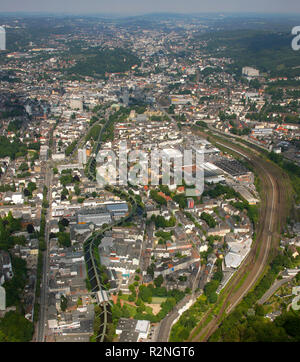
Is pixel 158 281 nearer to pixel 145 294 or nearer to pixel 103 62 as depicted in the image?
pixel 145 294

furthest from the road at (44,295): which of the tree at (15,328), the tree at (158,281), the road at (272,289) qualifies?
the road at (272,289)

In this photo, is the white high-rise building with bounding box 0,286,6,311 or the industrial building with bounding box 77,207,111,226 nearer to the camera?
the white high-rise building with bounding box 0,286,6,311

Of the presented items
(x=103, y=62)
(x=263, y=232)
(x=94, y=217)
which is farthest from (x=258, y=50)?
(x=94, y=217)

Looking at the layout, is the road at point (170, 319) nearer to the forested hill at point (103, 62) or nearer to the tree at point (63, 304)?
the tree at point (63, 304)

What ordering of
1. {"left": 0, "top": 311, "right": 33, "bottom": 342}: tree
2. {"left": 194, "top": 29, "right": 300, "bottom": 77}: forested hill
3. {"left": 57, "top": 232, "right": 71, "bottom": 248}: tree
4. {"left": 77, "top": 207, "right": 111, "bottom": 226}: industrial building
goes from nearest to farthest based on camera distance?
{"left": 0, "top": 311, "right": 33, "bottom": 342}: tree, {"left": 57, "top": 232, "right": 71, "bottom": 248}: tree, {"left": 77, "top": 207, "right": 111, "bottom": 226}: industrial building, {"left": 194, "top": 29, "right": 300, "bottom": 77}: forested hill

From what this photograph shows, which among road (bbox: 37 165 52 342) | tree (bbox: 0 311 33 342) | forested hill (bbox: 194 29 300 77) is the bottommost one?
road (bbox: 37 165 52 342)

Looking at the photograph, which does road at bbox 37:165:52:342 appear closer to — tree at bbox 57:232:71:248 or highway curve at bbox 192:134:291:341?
tree at bbox 57:232:71:248

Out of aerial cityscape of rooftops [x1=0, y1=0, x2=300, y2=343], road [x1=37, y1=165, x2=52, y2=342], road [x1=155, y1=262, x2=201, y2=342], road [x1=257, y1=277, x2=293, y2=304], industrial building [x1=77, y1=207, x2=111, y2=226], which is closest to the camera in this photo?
road [x1=155, y1=262, x2=201, y2=342]

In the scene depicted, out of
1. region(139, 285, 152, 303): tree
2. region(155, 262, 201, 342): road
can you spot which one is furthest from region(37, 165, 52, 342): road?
region(155, 262, 201, 342): road

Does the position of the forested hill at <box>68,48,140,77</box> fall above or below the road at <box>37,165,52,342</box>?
above
